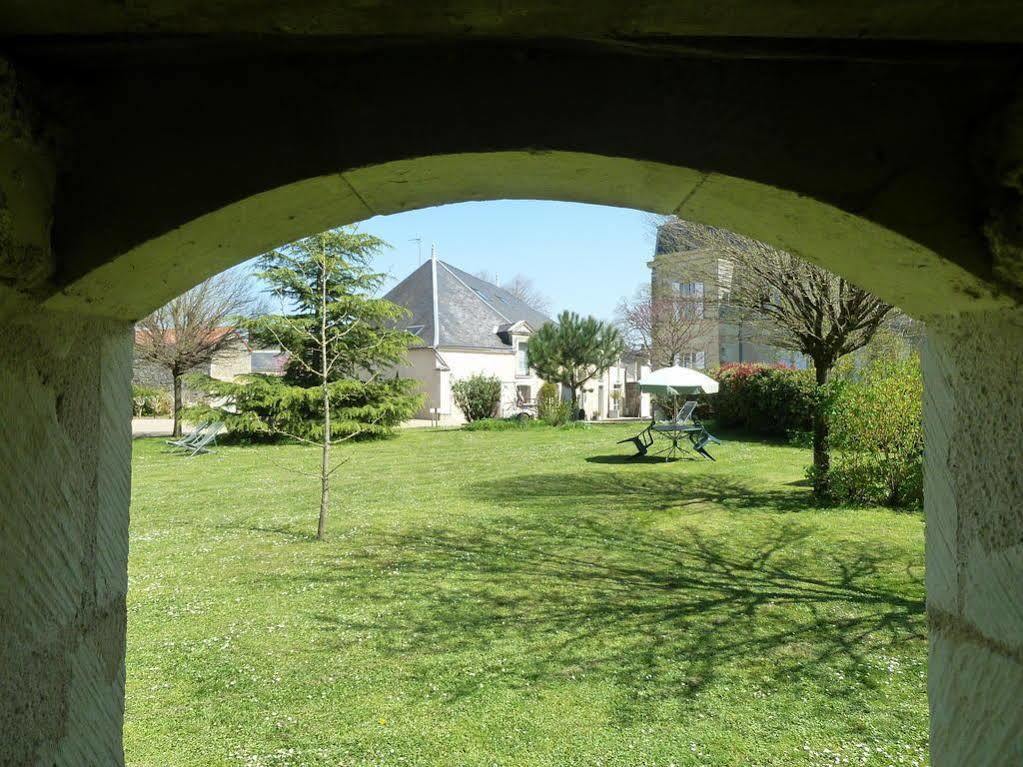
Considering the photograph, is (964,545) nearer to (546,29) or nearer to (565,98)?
(565,98)

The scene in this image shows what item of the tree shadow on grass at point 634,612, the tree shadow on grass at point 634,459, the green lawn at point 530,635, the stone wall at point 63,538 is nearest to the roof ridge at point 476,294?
the tree shadow on grass at point 634,459

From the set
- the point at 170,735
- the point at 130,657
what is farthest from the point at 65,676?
the point at 130,657

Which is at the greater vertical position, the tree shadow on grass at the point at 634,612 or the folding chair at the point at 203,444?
the folding chair at the point at 203,444

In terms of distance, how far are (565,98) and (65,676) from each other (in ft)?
4.95

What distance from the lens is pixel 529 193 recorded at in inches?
70.2

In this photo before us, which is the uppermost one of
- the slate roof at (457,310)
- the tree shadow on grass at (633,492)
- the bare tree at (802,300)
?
the slate roof at (457,310)

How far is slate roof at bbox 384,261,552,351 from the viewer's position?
3095cm

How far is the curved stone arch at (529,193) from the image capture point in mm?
1361

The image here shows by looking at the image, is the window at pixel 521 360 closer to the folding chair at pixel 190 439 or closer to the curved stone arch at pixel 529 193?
the folding chair at pixel 190 439

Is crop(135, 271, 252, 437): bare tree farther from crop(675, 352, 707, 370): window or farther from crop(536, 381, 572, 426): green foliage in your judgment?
crop(675, 352, 707, 370): window

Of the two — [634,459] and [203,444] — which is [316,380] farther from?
[634,459]

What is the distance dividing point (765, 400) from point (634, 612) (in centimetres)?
1432

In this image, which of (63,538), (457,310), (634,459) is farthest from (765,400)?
(63,538)

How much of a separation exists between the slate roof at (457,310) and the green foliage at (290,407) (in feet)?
29.2
